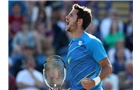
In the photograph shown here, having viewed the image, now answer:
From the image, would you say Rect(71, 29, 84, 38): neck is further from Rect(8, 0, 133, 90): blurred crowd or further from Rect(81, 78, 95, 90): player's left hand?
Rect(8, 0, 133, 90): blurred crowd

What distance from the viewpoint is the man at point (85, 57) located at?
5414mm

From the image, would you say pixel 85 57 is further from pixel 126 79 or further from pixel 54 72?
pixel 126 79

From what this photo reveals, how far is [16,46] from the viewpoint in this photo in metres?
12.0

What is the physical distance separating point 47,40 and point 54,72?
6041 millimetres

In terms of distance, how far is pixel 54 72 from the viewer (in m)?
6.19

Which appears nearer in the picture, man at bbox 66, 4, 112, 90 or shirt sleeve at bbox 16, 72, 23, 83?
man at bbox 66, 4, 112, 90

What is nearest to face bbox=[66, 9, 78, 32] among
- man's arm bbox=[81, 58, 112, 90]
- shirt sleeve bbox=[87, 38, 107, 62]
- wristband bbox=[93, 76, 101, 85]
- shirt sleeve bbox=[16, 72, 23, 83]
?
shirt sleeve bbox=[87, 38, 107, 62]

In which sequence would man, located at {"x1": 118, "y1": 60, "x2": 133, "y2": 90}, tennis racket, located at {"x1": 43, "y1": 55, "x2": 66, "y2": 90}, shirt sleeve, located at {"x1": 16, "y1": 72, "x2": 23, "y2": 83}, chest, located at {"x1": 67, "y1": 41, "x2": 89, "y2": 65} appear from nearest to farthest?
chest, located at {"x1": 67, "y1": 41, "x2": 89, "y2": 65} < tennis racket, located at {"x1": 43, "y1": 55, "x2": 66, "y2": 90} < shirt sleeve, located at {"x1": 16, "y1": 72, "x2": 23, "y2": 83} < man, located at {"x1": 118, "y1": 60, "x2": 133, "y2": 90}

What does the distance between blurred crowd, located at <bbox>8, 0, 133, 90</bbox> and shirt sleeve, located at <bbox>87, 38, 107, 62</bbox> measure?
5.48 m

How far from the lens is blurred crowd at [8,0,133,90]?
11133mm

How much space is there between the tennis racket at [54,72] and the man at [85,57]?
0.93ft

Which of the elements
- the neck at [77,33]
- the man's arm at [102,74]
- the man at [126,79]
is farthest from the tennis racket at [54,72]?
the man at [126,79]

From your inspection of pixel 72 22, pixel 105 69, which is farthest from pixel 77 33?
pixel 105 69
